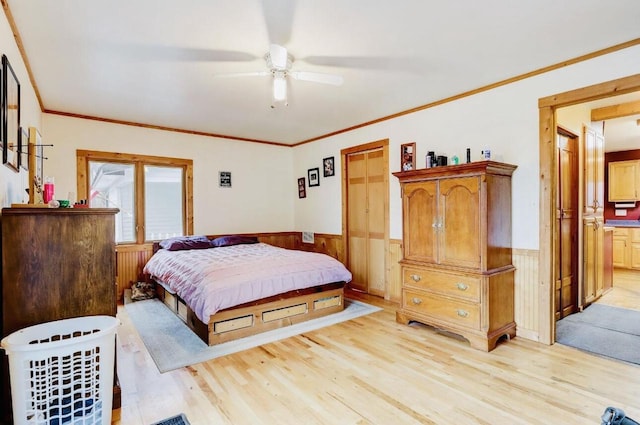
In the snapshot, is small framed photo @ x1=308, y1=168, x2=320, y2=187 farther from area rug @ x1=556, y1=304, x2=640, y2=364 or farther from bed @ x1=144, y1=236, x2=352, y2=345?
area rug @ x1=556, y1=304, x2=640, y2=364

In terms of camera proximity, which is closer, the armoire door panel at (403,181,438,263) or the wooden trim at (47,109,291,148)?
the armoire door panel at (403,181,438,263)

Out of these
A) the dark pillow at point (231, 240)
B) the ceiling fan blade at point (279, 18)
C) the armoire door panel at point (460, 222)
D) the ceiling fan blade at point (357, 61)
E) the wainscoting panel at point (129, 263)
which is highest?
the ceiling fan blade at point (357, 61)

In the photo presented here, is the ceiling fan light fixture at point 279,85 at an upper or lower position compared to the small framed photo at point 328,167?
upper

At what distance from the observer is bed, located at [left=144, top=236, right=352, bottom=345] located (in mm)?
3139

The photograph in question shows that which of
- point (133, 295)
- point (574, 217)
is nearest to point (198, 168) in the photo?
point (133, 295)

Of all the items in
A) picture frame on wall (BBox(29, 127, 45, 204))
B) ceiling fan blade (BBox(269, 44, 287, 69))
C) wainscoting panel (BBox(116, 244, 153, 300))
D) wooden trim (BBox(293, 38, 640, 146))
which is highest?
wooden trim (BBox(293, 38, 640, 146))

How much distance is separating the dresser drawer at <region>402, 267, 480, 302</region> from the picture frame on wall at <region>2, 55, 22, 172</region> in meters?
3.38

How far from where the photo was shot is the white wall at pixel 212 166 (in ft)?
14.3

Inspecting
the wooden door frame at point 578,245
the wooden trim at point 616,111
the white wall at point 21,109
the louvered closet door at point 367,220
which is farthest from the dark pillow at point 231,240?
the wooden trim at point 616,111

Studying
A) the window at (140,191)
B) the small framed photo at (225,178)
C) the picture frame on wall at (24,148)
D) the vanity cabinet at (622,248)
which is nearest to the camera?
the picture frame on wall at (24,148)

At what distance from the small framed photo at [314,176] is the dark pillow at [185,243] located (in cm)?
201

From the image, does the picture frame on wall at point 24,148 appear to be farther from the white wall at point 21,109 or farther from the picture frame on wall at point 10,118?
the picture frame on wall at point 10,118

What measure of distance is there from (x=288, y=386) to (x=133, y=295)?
3.26m

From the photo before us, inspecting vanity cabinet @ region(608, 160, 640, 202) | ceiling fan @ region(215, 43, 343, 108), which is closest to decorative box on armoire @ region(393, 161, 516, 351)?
ceiling fan @ region(215, 43, 343, 108)
